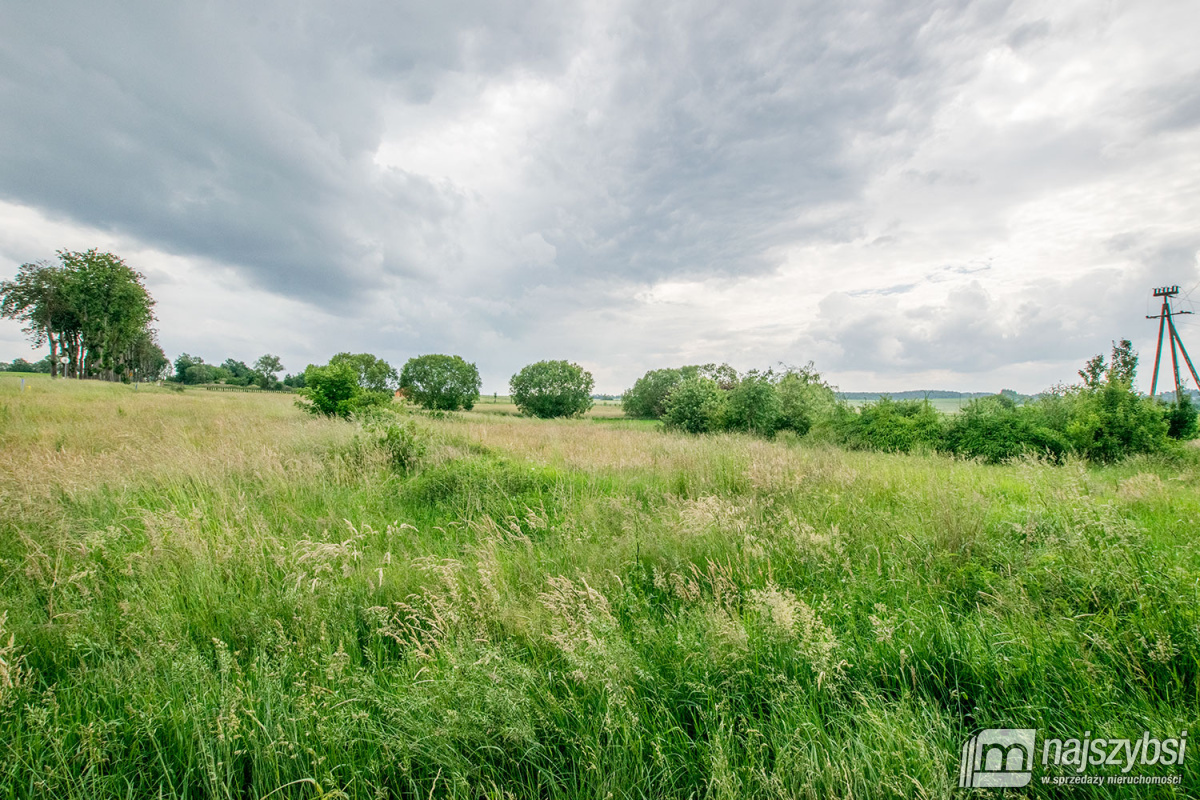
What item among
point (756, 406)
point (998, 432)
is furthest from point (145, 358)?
point (998, 432)

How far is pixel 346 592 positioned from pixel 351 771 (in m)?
1.75

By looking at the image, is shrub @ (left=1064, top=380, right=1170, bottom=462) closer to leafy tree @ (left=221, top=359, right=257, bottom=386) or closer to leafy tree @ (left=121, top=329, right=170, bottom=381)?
leafy tree @ (left=121, top=329, right=170, bottom=381)

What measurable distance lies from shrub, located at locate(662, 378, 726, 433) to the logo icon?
830 inches

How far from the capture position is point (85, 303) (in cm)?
3816

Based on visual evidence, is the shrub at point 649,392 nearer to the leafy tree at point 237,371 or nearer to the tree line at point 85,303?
the tree line at point 85,303

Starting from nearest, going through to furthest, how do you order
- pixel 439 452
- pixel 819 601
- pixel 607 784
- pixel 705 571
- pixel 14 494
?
pixel 607 784, pixel 819 601, pixel 705 571, pixel 14 494, pixel 439 452

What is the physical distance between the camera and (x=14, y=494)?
493 centimetres

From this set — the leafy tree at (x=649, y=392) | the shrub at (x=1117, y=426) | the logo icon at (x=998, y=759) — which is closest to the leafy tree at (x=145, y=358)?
the leafy tree at (x=649, y=392)

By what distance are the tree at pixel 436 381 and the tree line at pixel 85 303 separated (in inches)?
998

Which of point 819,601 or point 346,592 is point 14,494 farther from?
point 819,601

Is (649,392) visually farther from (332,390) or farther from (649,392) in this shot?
(332,390)

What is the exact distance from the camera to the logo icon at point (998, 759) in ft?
5.94

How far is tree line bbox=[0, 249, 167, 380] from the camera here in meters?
37.9

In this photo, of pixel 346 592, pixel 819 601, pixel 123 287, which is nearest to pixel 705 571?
pixel 819 601
